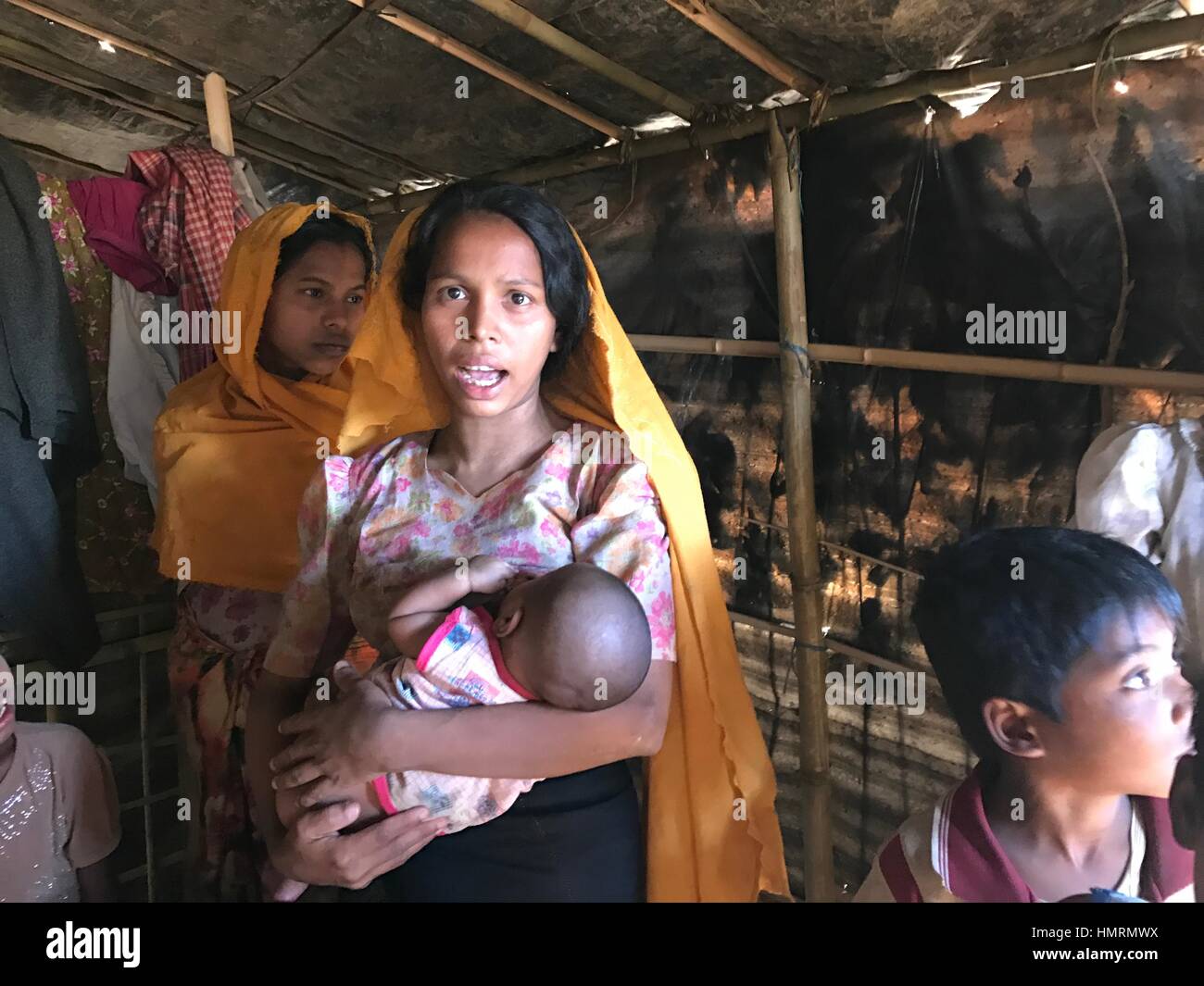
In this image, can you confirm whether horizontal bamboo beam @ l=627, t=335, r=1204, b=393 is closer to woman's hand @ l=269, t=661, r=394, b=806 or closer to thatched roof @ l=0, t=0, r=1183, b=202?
thatched roof @ l=0, t=0, r=1183, b=202

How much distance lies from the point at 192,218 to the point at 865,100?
878mm

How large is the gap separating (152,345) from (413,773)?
2.85 ft

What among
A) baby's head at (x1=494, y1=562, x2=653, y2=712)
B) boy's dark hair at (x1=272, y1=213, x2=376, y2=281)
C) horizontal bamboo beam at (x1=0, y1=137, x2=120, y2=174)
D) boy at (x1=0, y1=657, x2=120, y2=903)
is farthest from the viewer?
horizontal bamboo beam at (x1=0, y1=137, x2=120, y2=174)

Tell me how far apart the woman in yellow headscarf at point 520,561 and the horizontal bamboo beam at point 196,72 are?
27cm

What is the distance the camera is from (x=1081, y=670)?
2.07 feet

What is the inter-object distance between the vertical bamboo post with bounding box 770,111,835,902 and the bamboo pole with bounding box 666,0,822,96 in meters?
0.04

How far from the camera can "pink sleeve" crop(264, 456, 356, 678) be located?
2.45 feet

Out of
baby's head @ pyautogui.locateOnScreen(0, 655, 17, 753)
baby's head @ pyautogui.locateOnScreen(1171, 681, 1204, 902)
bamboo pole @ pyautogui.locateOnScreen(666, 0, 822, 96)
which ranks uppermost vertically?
bamboo pole @ pyautogui.locateOnScreen(666, 0, 822, 96)

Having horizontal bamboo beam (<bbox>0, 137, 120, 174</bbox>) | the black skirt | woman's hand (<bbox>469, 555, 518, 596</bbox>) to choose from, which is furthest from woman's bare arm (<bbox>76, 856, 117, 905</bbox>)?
horizontal bamboo beam (<bbox>0, 137, 120, 174</bbox>)

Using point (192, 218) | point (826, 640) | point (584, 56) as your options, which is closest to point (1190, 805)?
point (826, 640)

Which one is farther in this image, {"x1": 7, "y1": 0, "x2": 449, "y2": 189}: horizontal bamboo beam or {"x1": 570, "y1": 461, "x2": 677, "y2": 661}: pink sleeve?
{"x1": 7, "y1": 0, "x2": 449, "y2": 189}: horizontal bamboo beam

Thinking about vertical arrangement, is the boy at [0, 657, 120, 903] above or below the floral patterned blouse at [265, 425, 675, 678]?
below

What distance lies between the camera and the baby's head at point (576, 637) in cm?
58

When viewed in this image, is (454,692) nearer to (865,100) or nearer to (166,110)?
(865,100)
